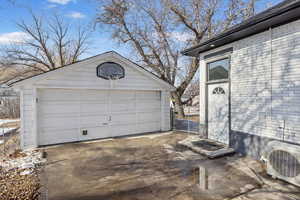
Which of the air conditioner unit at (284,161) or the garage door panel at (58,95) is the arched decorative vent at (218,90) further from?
the garage door panel at (58,95)

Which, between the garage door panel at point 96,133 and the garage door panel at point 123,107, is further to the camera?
the garage door panel at point 123,107

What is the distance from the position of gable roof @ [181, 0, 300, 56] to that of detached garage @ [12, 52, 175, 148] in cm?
355

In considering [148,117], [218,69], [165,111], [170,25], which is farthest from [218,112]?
[170,25]

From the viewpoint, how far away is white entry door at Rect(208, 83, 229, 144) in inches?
227

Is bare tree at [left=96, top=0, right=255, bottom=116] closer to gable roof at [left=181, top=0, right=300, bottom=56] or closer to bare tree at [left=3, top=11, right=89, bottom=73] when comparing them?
bare tree at [left=3, top=11, right=89, bottom=73]

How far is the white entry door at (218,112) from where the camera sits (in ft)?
18.9

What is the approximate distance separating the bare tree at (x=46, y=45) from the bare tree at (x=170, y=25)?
207 inches

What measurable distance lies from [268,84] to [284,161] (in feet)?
6.68

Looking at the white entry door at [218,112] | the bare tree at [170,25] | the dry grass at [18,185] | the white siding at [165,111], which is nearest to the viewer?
the dry grass at [18,185]

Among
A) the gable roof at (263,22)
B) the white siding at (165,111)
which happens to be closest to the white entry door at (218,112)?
the gable roof at (263,22)

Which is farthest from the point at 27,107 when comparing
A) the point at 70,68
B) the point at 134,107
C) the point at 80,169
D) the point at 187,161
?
the point at 187,161

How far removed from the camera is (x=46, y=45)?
54.1 feet

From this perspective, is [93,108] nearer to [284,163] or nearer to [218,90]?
[218,90]

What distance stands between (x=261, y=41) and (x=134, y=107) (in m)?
5.53
